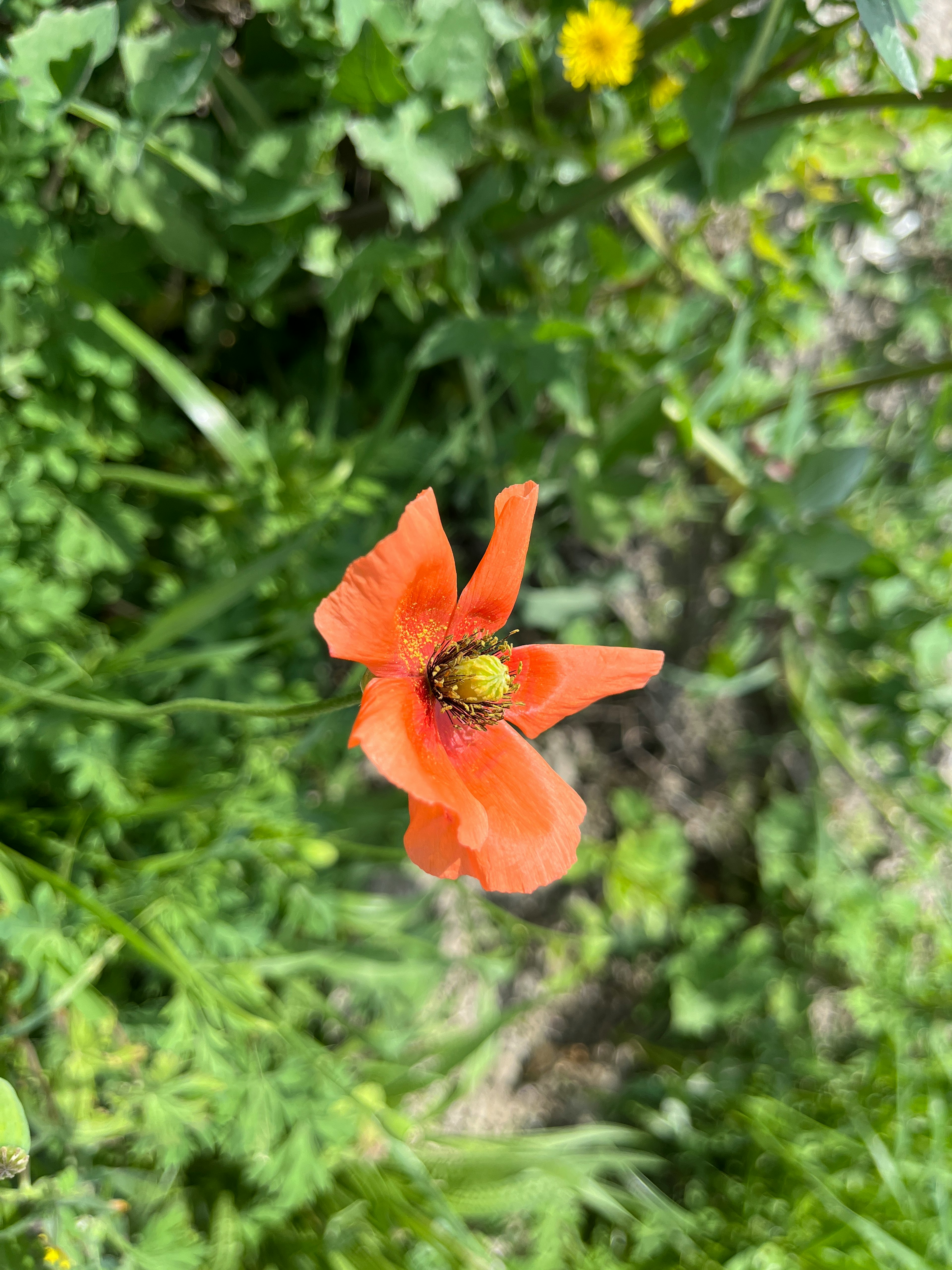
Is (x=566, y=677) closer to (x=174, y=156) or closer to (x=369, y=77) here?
(x=369, y=77)

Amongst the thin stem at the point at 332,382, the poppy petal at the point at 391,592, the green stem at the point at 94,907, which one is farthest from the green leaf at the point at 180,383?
the poppy petal at the point at 391,592

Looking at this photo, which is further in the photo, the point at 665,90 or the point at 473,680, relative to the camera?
the point at 665,90

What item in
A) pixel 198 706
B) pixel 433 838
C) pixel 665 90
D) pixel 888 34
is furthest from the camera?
pixel 665 90

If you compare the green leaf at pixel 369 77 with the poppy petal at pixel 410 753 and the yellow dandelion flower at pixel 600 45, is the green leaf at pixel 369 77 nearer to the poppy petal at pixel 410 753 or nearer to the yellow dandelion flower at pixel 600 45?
the yellow dandelion flower at pixel 600 45

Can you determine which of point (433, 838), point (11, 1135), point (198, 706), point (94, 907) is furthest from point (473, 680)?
point (94, 907)

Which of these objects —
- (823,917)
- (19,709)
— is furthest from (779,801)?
(19,709)

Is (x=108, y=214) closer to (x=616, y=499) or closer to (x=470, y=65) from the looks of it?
(x=470, y=65)

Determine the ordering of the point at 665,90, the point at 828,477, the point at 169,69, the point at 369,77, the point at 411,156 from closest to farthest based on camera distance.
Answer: the point at 169,69 → the point at 369,77 → the point at 411,156 → the point at 665,90 → the point at 828,477
